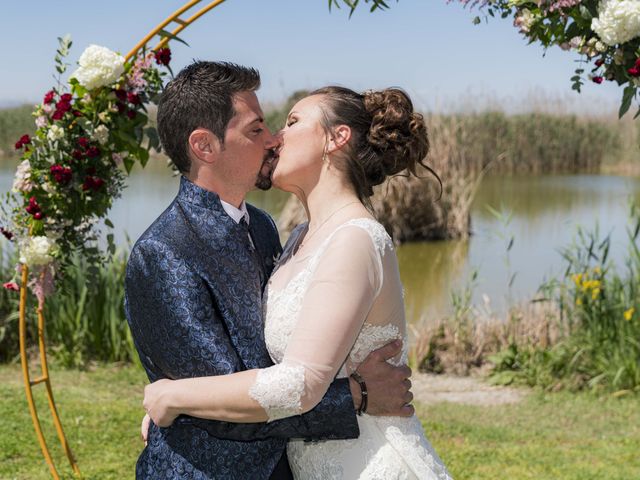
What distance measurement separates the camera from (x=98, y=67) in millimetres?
4480

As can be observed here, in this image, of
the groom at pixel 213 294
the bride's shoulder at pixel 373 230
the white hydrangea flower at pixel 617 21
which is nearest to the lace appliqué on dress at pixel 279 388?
the groom at pixel 213 294

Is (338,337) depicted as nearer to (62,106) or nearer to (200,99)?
(200,99)

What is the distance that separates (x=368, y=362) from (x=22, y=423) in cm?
521

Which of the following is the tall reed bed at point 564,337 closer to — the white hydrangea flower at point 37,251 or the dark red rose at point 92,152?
the white hydrangea flower at point 37,251

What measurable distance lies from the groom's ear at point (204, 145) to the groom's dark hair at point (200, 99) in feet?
0.04

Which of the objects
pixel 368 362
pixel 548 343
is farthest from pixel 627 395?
pixel 368 362

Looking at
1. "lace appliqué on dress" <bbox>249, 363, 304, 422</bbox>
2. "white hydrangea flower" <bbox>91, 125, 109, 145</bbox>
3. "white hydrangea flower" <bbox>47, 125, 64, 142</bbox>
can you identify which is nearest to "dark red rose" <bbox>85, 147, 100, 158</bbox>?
"white hydrangea flower" <bbox>91, 125, 109, 145</bbox>

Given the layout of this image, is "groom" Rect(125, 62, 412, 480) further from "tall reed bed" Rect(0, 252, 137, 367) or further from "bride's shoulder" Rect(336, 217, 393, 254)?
"tall reed bed" Rect(0, 252, 137, 367)

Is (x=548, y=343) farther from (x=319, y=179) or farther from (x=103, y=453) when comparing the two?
(x=319, y=179)

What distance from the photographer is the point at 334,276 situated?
2330 millimetres

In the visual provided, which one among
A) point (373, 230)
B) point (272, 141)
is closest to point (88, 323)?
point (272, 141)

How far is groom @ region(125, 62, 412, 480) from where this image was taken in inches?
95.3

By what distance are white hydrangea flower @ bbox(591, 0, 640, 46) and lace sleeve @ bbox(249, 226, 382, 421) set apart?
1.52 meters

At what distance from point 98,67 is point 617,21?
8.18ft
